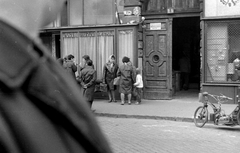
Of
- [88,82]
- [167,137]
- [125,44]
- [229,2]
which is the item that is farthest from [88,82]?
[229,2]

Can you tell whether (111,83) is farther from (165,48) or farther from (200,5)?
(200,5)

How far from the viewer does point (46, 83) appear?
2.33ft

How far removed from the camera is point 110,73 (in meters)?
12.2

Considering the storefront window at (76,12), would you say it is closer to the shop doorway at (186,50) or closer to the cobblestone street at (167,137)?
the shop doorway at (186,50)

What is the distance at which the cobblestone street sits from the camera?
6066mm

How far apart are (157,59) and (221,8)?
2.99 m

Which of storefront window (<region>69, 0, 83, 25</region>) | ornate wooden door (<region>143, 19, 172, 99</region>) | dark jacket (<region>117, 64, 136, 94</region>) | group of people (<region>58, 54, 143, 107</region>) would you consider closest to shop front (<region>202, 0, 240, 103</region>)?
ornate wooden door (<region>143, 19, 172, 99</region>)

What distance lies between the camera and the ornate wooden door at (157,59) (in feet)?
41.4

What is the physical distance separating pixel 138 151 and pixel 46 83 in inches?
209

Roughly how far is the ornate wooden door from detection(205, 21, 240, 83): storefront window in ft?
5.02

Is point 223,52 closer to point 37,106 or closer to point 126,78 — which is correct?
point 126,78

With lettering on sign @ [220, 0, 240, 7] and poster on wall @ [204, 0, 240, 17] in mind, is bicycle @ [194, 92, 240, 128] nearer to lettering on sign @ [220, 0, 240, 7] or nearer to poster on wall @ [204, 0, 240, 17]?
poster on wall @ [204, 0, 240, 17]

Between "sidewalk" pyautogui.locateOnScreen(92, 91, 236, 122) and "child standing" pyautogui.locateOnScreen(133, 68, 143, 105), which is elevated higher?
"child standing" pyautogui.locateOnScreen(133, 68, 143, 105)

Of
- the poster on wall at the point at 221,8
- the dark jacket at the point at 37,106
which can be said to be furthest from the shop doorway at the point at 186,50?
the dark jacket at the point at 37,106
